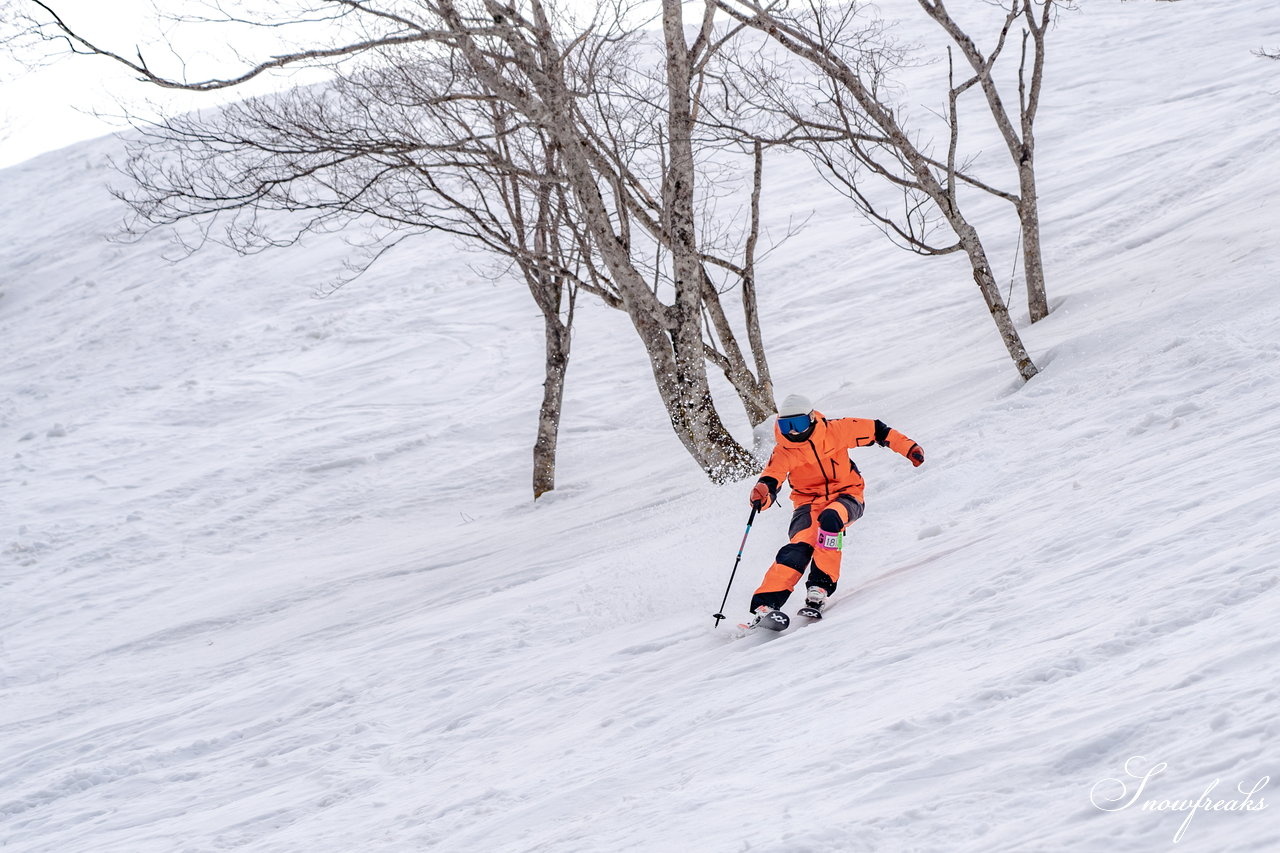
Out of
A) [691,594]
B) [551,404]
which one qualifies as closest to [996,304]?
[691,594]

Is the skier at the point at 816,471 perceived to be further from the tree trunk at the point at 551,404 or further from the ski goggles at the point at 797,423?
the tree trunk at the point at 551,404

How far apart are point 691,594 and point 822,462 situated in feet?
4.31

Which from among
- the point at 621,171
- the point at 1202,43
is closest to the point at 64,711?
the point at 621,171

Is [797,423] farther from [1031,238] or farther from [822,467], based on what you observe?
[1031,238]

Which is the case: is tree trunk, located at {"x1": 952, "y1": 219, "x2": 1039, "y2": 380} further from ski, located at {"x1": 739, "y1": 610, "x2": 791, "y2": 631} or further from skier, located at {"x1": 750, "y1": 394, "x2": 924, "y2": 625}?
ski, located at {"x1": 739, "y1": 610, "x2": 791, "y2": 631}

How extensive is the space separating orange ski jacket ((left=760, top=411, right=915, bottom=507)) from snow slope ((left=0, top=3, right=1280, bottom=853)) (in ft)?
1.71

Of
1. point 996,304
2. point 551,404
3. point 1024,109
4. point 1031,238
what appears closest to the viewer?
point 996,304

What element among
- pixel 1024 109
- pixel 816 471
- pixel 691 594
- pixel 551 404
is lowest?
pixel 551 404

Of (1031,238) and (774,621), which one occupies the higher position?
(774,621)

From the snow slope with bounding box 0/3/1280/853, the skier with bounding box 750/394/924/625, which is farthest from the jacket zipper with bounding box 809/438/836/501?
the snow slope with bounding box 0/3/1280/853

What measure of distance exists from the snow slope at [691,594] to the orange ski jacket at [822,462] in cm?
52

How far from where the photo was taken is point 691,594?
22.8 ft

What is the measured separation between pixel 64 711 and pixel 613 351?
45.1 ft

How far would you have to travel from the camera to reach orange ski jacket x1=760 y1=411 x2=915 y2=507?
6598mm
